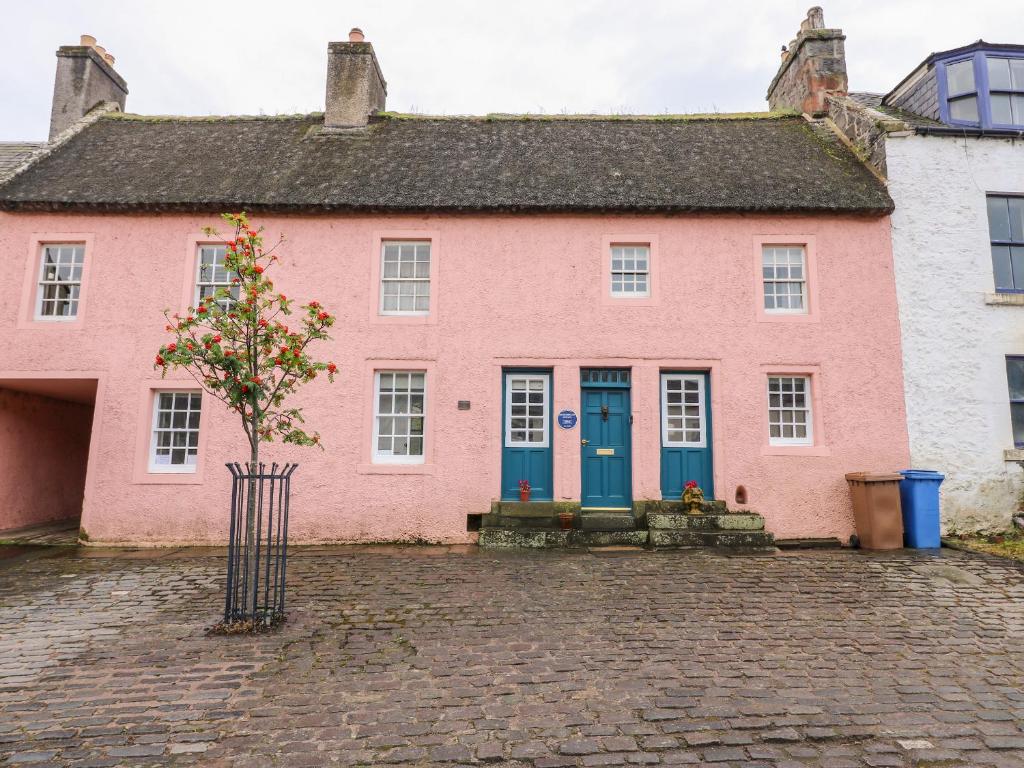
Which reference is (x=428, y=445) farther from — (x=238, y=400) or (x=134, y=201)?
(x=134, y=201)

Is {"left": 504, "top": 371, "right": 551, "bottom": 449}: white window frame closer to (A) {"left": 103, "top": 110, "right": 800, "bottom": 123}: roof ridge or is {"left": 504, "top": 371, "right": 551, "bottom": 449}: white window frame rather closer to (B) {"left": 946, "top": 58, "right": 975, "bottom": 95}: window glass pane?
(A) {"left": 103, "top": 110, "right": 800, "bottom": 123}: roof ridge

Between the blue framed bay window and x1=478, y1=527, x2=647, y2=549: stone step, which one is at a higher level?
the blue framed bay window

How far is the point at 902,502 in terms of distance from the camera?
30.7 ft

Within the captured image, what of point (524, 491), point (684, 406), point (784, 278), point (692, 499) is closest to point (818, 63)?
point (784, 278)

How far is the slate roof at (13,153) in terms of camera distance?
1145 centimetres

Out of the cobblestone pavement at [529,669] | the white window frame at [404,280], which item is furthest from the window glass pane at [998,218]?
the white window frame at [404,280]

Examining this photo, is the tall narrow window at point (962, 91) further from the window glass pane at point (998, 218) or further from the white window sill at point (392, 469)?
the white window sill at point (392, 469)

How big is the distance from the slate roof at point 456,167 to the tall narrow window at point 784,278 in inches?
31.4

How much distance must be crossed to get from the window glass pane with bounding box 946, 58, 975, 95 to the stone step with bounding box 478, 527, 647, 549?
10.7 m

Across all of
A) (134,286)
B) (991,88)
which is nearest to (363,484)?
(134,286)

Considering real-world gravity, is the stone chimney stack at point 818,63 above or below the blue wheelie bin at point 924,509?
above

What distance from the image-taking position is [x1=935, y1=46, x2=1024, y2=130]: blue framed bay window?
10.7m

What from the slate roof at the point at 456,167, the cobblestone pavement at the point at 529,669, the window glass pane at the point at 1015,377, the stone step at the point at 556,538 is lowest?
the cobblestone pavement at the point at 529,669

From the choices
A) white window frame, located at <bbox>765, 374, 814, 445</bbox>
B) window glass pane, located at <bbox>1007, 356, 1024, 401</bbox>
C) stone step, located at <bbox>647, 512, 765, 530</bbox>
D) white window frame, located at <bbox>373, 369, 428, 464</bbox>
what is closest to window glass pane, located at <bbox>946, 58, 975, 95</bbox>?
window glass pane, located at <bbox>1007, 356, 1024, 401</bbox>
